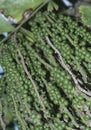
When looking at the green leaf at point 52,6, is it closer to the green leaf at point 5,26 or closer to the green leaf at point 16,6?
the green leaf at point 16,6

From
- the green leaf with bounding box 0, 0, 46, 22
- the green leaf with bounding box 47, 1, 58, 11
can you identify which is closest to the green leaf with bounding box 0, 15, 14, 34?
the green leaf with bounding box 0, 0, 46, 22

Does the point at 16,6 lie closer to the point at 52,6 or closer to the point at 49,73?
the point at 52,6

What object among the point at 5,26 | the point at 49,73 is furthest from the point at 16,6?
the point at 49,73

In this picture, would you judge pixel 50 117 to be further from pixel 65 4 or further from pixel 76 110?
pixel 65 4

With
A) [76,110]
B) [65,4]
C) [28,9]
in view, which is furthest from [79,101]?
[65,4]

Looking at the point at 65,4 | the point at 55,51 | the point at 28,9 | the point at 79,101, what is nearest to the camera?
the point at 79,101

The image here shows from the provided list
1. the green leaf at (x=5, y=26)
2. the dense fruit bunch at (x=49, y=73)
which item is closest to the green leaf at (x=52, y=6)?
the dense fruit bunch at (x=49, y=73)
